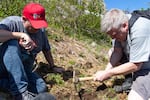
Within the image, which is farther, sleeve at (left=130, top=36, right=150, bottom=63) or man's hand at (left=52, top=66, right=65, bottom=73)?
man's hand at (left=52, top=66, right=65, bottom=73)

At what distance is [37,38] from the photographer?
18.5 feet

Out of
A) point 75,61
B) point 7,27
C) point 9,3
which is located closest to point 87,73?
point 75,61

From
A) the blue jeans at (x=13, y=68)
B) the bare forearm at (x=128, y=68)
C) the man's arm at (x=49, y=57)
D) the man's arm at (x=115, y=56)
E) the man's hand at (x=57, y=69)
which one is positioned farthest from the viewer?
the man's hand at (x=57, y=69)

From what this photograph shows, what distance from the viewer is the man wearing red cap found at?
199 inches

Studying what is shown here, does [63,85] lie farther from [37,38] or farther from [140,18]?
[140,18]

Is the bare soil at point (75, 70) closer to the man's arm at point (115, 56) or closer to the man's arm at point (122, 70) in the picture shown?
the man's arm at point (115, 56)

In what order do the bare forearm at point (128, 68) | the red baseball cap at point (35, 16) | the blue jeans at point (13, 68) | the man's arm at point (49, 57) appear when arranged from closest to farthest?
1. the blue jeans at point (13, 68)
2. the bare forearm at point (128, 68)
3. the red baseball cap at point (35, 16)
4. the man's arm at point (49, 57)

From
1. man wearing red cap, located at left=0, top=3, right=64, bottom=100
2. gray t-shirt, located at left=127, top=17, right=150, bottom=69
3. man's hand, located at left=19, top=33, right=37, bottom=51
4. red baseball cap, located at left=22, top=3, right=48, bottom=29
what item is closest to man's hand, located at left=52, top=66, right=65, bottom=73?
man wearing red cap, located at left=0, top=3, right=64, bottom=100

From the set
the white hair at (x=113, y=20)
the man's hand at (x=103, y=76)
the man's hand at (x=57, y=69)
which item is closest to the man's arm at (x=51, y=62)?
the man's hand at (x=57, y=69)

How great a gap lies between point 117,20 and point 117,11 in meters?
0.12

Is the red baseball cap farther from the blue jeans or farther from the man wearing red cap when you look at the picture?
the blue jeans

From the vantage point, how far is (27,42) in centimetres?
523

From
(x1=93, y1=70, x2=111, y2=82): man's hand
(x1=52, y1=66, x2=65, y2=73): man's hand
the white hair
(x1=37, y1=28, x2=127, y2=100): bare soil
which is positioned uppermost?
the white hair

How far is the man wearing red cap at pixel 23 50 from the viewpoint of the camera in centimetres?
506
